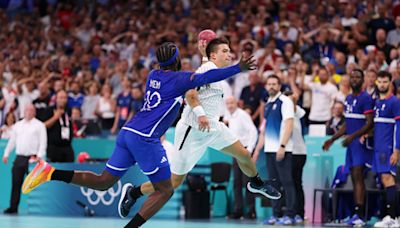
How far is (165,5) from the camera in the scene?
3009 centimetres

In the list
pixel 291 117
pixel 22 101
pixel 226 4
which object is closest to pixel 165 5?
pixel 226 4

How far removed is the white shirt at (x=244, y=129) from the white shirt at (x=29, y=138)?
14.5 feet

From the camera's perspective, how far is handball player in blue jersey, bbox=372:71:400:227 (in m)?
16.9

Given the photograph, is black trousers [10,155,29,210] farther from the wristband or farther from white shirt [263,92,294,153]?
the wristband

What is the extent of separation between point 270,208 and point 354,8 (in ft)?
23.1

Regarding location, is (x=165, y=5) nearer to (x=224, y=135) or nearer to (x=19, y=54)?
(x=19, y=54)

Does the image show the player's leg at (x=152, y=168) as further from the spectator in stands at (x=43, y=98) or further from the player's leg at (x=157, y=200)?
the spectator in stands at (x=43, y=98)

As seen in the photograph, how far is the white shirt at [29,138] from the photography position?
2084 centimetres

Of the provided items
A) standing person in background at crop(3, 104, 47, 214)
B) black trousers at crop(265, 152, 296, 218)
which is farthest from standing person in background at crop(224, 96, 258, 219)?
standing person in background at crop(3, 104, 47, 214)

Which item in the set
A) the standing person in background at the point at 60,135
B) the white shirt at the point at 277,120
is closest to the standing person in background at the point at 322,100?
the white shirt at the point at 277,120

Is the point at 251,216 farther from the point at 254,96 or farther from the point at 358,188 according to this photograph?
the point at 254,96

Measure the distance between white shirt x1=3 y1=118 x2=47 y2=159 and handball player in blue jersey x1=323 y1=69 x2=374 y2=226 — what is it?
7.08 m

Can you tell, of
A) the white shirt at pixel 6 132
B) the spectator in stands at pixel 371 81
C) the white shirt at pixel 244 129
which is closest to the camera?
the spectator in stands at pixel 371 81

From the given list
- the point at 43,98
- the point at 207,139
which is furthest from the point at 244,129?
the point at 207,139
